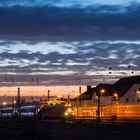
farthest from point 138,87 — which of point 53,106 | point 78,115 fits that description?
point 53,106

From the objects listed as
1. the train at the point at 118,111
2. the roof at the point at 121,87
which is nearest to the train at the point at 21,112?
the train at the point at 118,111

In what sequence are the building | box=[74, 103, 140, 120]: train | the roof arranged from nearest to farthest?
box=[74, 103, 140, 120]: train
the building
the roof

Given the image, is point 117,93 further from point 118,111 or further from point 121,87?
point 118,111

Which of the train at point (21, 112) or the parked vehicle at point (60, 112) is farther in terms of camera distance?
the train at point (21, 112)

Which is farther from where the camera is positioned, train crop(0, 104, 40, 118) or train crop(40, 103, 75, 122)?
train crop(0, 104, 40, 118)

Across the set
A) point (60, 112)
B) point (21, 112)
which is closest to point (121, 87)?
point (21, 112)

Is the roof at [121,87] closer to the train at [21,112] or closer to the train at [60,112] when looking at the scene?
the train at [21,112]

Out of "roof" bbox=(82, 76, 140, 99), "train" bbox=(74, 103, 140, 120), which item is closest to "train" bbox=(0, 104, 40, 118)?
"train" bbox=(74, 103, 140, 120)

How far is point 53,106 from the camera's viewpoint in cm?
8819

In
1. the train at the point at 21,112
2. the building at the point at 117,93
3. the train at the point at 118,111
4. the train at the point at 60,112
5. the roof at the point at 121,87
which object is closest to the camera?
the train at the point at 60,112

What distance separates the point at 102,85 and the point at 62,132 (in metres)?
119

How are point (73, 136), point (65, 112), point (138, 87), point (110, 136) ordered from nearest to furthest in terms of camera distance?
1. point (110, 136)
2. point (73, 136)
3. point (65, 112)
4. point (138, 87)

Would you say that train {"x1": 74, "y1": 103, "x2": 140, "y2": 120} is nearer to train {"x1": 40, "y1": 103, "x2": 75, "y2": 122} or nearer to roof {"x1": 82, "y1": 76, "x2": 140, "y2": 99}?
train {"x1": 40, "y1": 103, "x2": 75, "y2": 122}

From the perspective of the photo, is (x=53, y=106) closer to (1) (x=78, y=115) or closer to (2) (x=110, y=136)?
(1) (x=78, y=115)
